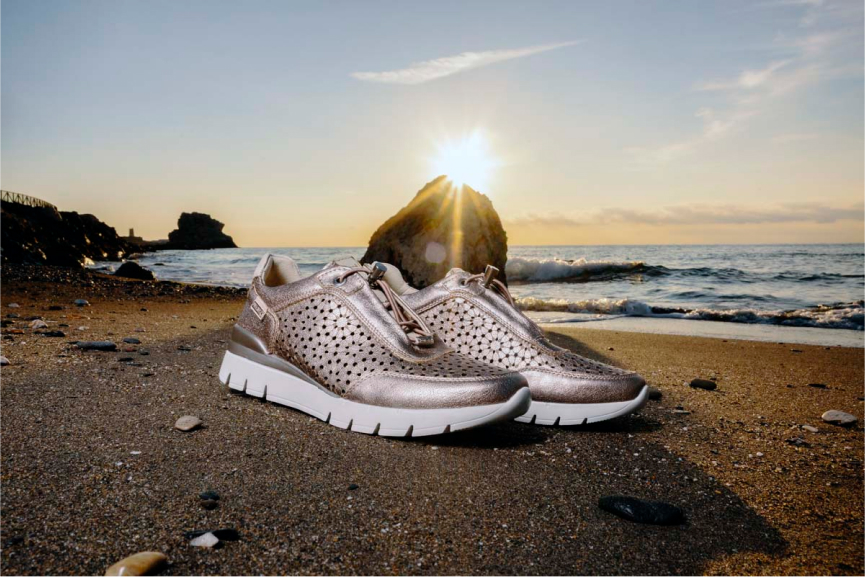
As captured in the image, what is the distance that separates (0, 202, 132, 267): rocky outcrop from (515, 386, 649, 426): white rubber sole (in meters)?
16.2

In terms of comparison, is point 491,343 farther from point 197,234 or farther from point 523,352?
point 197,234

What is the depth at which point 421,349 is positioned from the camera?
7.32 ft

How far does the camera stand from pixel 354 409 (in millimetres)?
2107

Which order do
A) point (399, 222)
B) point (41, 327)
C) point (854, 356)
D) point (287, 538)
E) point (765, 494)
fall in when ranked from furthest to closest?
1. point (399, 222)
2. point (854, 356)
3. point (41, 327)
4. point (765, 494)
5. point (287, 538)

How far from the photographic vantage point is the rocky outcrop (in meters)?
19.0

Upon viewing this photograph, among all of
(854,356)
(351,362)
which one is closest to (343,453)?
(351,362)

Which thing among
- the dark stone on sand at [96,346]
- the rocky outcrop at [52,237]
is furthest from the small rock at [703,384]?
the rocky outcrop at [52,237]

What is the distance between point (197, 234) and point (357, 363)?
3480 inches

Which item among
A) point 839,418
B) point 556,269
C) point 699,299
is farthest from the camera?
point 556,269

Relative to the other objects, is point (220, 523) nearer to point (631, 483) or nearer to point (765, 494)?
point (631, 483)

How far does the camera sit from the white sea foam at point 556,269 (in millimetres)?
16847

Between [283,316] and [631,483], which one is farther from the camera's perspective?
[283,316]

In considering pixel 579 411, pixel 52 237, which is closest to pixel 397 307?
pixel 579 411

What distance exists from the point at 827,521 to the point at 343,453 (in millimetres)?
1473
